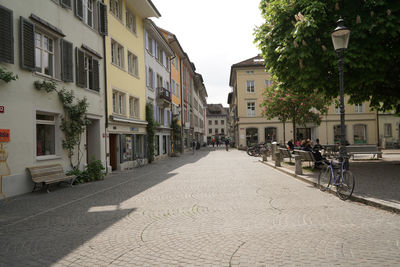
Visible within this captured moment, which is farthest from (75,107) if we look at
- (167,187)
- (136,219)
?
(136,219)

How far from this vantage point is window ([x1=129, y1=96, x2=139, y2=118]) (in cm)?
2039

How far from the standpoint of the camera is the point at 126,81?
1928 centimetres

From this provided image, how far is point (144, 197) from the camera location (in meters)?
8.48

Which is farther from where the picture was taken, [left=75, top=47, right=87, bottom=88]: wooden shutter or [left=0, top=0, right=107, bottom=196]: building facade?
[left=75, top=47, right=87, bottom=88]: wooden shutter

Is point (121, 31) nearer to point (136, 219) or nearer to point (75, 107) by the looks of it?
point (75, 107)

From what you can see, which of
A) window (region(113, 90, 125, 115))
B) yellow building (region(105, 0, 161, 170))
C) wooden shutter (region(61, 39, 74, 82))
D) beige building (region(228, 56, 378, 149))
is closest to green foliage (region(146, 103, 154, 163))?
yellow building (region(105, 0, 161, 170))

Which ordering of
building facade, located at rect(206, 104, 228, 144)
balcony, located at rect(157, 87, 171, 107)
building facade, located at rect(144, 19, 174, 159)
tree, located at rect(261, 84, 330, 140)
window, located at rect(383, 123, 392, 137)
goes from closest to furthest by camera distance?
tree, located at rect(261, 84, 330, 140) → building facade, located at rect(144, 19, 174, 159) → balcony, located at rect(157, 87, 171, 107) → window, located at rect(383, 123, 392, 137) → building facade, located at rect(206, 104, 228, 144)

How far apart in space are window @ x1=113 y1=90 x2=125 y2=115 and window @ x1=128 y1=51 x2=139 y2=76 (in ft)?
7.88

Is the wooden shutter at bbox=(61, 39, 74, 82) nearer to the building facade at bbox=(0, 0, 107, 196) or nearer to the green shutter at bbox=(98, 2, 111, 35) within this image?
the building facade at bbox=(0, 0, 107, 196)

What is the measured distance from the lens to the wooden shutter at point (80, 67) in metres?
13.2

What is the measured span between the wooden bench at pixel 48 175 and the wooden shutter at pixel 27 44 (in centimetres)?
331

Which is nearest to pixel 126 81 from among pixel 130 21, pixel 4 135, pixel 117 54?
pixel 117 54

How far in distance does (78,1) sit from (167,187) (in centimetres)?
931

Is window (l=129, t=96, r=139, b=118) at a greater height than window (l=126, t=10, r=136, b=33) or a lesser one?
lesser
